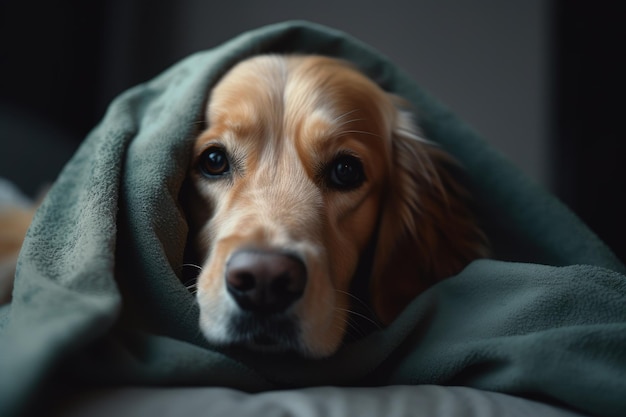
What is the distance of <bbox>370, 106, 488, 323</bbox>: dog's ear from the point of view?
1381 mm

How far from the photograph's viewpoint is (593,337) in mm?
878

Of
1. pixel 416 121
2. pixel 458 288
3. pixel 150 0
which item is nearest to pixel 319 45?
pixel 416 121

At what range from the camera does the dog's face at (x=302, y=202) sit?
3.24 feet

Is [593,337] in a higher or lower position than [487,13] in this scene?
lower

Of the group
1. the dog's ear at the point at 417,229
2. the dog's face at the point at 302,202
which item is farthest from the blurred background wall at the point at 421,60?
the dog's face at the point at 302,202

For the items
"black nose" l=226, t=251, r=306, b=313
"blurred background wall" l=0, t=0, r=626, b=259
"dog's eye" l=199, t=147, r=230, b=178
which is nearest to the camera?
"black nose" l=226, t=251, r=306, b=313

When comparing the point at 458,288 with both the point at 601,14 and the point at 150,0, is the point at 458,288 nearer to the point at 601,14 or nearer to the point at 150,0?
the point at 601,14

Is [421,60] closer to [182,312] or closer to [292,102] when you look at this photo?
[292,102]

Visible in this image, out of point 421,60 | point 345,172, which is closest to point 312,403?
point 345,172

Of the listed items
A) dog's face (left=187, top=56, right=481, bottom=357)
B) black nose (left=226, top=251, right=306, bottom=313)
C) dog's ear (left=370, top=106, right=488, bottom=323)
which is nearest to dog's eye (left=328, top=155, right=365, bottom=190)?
dog's face (left=187, top=56, right=481, bottom=357)

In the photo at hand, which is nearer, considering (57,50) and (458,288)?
(458,288)

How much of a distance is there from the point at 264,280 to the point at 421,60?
3.06m

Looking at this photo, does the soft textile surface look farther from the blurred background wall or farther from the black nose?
the blurred background wall

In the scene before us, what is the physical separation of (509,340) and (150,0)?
12.1 feet
